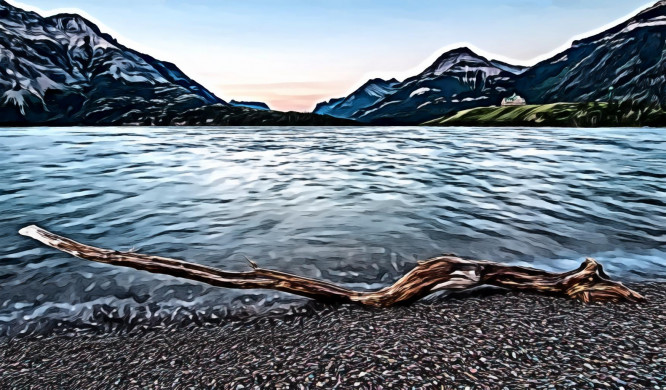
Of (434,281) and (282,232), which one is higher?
(434,281)

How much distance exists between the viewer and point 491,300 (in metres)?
8.64

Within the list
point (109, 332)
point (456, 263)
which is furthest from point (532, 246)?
point (109, 332)

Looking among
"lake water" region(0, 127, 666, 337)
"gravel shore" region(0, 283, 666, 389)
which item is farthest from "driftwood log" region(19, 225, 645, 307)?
"lake water" region(0, 127, 666, 337)

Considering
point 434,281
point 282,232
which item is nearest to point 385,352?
point 434,281

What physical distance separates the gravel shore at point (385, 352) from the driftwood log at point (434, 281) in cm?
36

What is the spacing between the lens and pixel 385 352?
6.13 meters

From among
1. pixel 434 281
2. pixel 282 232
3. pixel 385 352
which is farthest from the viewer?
pixel 282 232

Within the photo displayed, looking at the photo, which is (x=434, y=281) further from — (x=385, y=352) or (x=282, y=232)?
(x=282, y=232)

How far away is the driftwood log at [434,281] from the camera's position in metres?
8.59

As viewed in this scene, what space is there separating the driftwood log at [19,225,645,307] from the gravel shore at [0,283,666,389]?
36 centimetres

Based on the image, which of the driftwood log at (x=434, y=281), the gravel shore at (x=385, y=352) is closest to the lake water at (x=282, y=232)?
the driftwood log at (x=434, y=281)

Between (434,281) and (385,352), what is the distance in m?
3.29

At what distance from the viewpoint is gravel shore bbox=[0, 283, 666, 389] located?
17.7 feet

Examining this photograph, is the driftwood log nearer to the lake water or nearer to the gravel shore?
the gravel shore
